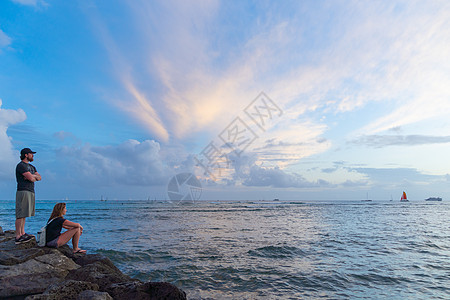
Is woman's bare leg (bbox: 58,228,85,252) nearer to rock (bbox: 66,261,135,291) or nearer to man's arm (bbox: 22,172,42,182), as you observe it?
man's arm (bbox: 22,172,42,182)

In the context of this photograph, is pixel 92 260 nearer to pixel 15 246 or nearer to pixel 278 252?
pixel 15 246

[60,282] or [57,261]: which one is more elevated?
[60,282]

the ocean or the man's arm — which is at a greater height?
the man's arm

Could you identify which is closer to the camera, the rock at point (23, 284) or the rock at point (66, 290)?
the rock at point (66, 290)

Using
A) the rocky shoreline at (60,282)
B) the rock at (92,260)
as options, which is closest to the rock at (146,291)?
the rocky shoreline at (60,282)

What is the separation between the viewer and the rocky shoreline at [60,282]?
501 cm

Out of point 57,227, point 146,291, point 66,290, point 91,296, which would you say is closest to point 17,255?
point 57,227

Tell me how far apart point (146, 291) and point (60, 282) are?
1.79 meters

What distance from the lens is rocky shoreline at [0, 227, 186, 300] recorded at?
5005 millimetres

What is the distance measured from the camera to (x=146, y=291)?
5570 millimetres

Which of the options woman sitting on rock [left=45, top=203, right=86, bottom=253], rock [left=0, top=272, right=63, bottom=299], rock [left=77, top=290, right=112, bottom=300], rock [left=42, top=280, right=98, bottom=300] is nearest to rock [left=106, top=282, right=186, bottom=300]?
rock [left=42, top=280, right=98, bottom=300]

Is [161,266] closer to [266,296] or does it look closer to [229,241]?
[266,296]

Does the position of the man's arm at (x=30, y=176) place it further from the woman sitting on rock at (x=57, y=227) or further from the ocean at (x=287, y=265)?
the ocean at (x=287, y=265)

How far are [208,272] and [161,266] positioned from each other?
2.18m
